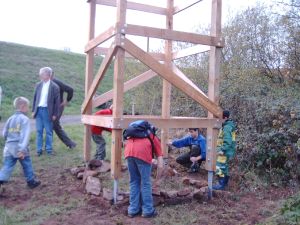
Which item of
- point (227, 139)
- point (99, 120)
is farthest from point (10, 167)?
point (227, 139)

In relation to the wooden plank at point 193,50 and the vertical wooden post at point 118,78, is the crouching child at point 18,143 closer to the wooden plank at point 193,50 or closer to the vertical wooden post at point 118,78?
the vertical wooden post at point 118,78

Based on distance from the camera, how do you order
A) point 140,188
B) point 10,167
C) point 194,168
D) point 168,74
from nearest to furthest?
1. point 140,188
2. point 168,74
3. point 10,167
4. point 194,168

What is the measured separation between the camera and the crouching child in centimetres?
570

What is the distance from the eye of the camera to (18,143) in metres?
5.77

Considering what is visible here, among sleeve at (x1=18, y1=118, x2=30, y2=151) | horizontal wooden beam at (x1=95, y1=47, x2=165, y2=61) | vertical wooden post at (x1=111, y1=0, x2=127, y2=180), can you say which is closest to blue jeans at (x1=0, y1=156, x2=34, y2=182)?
sleeve at (x1=18, y1=118, x2=30, y2=151)

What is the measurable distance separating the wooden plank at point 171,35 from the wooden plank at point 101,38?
21 cm

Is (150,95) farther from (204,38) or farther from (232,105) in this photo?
(204,38)

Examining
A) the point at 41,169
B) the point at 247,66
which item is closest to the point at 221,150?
the point at 41,169

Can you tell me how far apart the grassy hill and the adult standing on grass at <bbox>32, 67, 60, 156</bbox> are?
23.5ft

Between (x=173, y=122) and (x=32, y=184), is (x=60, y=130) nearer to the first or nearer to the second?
(x=32, y=184)

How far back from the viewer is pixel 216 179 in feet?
22.1

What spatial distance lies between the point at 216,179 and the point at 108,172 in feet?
6.21

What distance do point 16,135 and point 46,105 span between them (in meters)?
2.32

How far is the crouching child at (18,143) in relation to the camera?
570 centimetres
